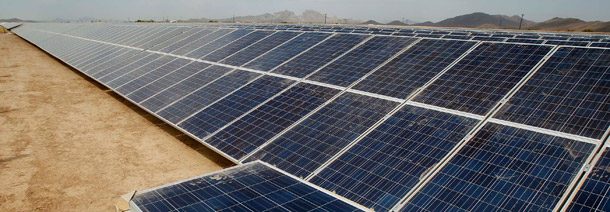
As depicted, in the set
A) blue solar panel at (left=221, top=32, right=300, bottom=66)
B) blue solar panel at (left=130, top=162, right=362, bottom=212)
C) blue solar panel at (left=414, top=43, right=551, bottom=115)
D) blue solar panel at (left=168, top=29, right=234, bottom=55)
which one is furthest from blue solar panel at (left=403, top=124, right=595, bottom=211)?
blue solar panel at (left=168, top=29, right=234, bottom=55)

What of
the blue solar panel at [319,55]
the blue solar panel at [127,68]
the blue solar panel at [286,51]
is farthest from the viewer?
the blue solar panel at [127,68]

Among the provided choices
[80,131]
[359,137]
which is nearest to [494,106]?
[359,137]

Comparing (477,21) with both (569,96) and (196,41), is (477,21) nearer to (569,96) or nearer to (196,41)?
(196,41)

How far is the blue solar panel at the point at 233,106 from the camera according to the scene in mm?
15078

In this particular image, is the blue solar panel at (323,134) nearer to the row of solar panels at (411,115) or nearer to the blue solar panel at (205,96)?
the row of solar panels at (411,115)

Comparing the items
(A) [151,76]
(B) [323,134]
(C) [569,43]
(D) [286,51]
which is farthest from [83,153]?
(C) [569,43]

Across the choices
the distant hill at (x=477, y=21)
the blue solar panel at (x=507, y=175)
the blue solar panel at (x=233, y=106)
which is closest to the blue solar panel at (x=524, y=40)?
the blue solar panel at (x=507, y=175)

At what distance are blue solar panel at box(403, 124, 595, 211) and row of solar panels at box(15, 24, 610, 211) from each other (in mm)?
34

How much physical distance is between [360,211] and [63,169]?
13.6 meters

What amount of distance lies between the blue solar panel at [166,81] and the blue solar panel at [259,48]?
172cm

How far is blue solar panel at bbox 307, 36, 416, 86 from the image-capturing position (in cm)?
1578

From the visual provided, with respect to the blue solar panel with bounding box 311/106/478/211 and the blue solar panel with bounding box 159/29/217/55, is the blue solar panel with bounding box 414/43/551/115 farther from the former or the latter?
the blue solar panel with bounding box 159/29/217/55

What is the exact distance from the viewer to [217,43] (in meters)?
27.0

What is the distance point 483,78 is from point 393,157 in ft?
17.9
